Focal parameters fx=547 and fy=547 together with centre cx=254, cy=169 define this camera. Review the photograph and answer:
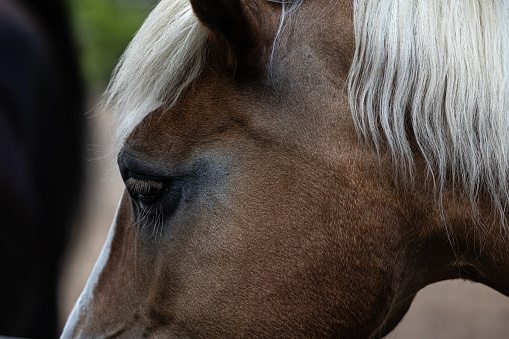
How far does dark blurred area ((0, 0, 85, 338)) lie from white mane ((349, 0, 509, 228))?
7.30 feet

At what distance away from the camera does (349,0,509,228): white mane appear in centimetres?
114

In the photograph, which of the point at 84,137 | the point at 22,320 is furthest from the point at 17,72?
the point at 22,320

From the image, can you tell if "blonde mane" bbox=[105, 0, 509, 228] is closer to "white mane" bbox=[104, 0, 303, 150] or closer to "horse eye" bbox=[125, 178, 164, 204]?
"white mane" bbox=[104, 0, 303, 150]

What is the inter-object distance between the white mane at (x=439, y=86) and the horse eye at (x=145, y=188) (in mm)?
484

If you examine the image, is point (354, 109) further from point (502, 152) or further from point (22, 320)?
point (22, 320)

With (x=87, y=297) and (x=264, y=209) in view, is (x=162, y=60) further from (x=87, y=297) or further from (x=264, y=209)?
(x=87, y=297)

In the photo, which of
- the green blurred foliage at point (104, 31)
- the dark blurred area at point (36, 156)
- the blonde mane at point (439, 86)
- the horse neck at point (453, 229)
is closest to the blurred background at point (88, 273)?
the dark blurred area at point (36, 156)

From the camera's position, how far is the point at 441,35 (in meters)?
1.16

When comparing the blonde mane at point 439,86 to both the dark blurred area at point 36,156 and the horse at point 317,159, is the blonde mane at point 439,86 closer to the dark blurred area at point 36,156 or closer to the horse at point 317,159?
the horse at point 317,159

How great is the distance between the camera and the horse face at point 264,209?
47.6 inches

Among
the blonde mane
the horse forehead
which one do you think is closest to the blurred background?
the horse forehead

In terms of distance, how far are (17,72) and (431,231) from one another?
262cm

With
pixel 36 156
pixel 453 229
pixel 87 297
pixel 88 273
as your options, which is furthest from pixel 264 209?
pixel 88 273

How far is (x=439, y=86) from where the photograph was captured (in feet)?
3.79
